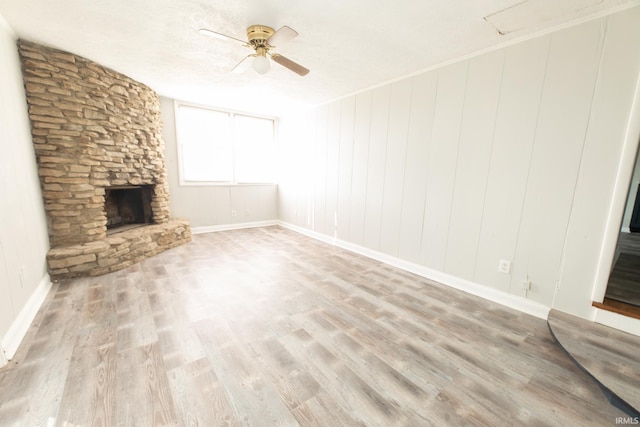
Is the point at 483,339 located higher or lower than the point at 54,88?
lower

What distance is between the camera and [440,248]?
285cm

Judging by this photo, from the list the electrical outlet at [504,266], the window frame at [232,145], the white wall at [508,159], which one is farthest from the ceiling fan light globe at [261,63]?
the window frame at [232,145]

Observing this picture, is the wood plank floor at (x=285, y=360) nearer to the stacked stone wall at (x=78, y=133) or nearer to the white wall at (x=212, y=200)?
the stacked stone wall at (x=78, y=133)

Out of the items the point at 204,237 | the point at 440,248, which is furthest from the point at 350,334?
the point at 204,237

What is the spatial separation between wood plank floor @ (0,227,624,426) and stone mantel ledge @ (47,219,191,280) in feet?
0.53

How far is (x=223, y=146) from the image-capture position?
5.01 m

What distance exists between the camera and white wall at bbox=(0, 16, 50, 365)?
1.73 metres

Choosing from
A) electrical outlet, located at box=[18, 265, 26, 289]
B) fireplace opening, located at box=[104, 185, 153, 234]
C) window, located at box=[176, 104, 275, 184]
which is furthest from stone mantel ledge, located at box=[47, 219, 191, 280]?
window, located at box=[176, 104, 275, 184]

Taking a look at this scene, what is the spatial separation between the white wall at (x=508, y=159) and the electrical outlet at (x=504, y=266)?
45 millimetres

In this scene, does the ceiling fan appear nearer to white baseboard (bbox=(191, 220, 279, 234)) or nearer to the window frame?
the window frame

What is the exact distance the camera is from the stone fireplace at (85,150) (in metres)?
2.54

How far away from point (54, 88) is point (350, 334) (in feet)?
12.7

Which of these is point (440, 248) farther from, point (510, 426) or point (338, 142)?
point (338, 142)

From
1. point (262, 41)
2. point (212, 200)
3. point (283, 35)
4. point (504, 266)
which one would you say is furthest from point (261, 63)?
point (212, 200)
